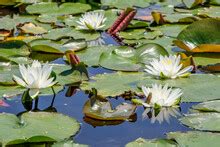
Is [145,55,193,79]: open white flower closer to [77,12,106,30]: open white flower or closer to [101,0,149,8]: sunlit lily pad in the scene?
[77,12,106,30]: open white flower

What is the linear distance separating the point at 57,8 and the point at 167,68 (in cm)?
190

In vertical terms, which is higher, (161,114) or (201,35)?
(201,35)

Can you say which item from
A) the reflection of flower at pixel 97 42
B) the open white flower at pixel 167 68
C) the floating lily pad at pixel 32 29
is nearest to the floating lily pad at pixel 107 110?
the open white flower at pixel 167 68

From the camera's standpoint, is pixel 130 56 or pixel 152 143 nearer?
pixel 152 143

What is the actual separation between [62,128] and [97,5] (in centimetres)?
248

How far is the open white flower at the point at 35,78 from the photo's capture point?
102 inches

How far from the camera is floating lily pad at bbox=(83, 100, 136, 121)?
8.01 feet

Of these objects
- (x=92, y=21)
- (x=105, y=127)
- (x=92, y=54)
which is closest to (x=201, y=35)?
(x=92, y=54)

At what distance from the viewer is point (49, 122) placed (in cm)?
237

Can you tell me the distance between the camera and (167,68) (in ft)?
9.21

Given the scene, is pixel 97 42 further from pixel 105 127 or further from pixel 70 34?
pixel 105 127

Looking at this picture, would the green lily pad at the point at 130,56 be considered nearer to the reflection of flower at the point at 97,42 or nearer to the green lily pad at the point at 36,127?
the reflection of flower at the point at 97,42

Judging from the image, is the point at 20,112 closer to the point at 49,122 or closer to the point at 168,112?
the point at 49,122

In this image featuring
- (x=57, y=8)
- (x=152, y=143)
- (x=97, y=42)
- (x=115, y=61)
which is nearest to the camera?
(x=152, y=143)
